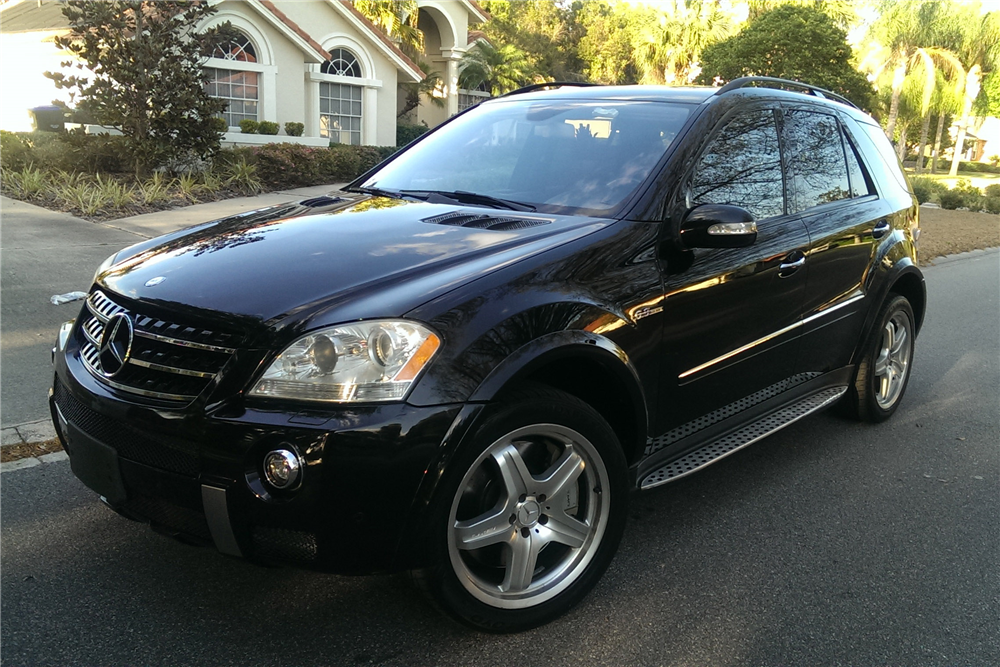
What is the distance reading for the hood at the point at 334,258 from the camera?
8.56 feet

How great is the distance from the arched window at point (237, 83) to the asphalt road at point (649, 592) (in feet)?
61.4

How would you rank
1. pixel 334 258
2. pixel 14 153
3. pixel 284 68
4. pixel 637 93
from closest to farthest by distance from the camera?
pixel 334 258, pixel 637 93, pixel 14 153, pixel 284 68

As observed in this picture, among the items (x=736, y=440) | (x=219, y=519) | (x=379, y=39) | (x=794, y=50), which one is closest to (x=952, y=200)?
(x=794, y=50)

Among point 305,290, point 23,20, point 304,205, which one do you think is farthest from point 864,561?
point 23,20

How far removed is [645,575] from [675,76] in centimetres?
4150

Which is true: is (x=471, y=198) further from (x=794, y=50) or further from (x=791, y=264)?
(x=794, y=50)

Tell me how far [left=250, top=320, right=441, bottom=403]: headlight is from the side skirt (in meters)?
1.23

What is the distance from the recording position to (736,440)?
12.2 ft

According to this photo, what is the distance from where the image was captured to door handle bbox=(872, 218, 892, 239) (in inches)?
186

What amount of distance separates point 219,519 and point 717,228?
206cm

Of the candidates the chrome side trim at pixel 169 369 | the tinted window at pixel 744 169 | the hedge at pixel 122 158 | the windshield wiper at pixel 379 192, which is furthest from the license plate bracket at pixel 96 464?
the hedge at pixel 122 158

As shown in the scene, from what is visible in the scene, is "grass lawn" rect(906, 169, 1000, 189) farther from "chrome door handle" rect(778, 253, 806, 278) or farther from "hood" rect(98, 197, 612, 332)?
"hood" rect(98, 197, 612, 332)

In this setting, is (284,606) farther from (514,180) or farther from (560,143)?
(560,143)

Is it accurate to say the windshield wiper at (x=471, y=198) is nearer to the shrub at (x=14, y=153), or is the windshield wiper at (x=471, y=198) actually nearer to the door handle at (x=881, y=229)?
the door handle at (x=881, y=229)
